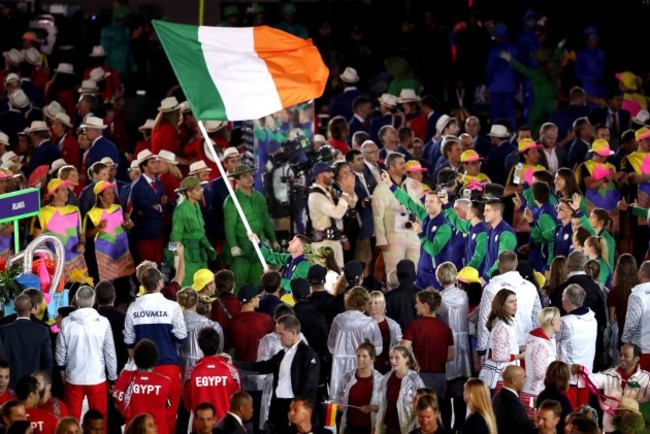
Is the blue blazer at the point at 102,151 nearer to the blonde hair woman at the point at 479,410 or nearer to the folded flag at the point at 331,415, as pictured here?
the folded flag at the point at 331,415

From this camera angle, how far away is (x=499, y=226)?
18922 millimetres

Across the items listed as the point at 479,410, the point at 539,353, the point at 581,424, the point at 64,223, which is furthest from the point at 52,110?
the point at 581,424

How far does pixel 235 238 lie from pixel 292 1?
Result: 1133cm

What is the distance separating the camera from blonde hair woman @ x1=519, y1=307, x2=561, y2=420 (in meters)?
15.6

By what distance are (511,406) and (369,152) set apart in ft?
28.0

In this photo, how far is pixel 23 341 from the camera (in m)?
15.6

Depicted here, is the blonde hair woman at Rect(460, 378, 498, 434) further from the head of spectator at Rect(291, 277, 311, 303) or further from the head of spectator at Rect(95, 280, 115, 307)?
the head of spectator at Rect(95, 280, 115, 307)

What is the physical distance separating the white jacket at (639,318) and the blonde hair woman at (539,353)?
1.70m

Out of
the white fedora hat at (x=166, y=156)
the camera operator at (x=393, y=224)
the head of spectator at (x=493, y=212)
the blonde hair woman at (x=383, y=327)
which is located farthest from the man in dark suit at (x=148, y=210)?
the blonde hair woman at (x=383, y=327)

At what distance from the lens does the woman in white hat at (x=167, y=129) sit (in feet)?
76.7

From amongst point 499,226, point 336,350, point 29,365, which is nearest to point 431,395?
point 336,350

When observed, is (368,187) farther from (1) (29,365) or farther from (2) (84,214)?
(1) (29,365)

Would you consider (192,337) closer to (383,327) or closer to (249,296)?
(249,296)

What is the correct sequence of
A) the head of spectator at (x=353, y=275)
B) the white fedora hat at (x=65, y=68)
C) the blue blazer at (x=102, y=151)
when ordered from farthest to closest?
the white fedora hat at (x=65, y=68), the blue blazer at (x=102, y=151), the head of spectator at (x=353, y=275)
